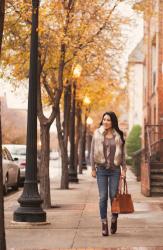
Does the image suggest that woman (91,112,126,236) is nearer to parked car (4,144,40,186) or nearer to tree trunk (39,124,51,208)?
tree trunk (39,124,51,208)

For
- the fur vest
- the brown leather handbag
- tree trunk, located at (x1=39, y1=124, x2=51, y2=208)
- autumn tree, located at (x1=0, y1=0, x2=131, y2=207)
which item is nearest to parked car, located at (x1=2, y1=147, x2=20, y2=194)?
autumn tree, located at (x1=0, y1=0, x2=131, y2=207)

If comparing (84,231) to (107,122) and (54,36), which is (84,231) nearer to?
(107,122)

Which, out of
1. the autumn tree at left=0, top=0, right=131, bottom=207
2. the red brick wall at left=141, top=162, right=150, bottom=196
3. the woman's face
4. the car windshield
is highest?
the autumn tree at left=0, top=0, right=131, bottom=207

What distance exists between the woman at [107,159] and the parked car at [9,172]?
37.0ft

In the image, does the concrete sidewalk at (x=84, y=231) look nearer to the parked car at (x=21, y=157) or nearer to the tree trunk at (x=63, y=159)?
the tree trunk at (x=63, y=159)

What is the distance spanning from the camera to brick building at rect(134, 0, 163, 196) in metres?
20.6

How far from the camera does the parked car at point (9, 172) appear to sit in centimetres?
2245

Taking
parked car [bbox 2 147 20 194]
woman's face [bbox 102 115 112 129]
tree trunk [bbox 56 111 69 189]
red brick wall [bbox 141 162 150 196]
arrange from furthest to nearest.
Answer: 1. tree trunk [bbox 56 111 69 189]
2. parked car [bbox 2 147 20 194]
3. red brick wall [bbox 141 162 150 196]
4. woman's face [bbox 102 115 112 129]

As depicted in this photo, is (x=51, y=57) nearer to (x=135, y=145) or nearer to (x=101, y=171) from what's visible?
(x=101, y=171)

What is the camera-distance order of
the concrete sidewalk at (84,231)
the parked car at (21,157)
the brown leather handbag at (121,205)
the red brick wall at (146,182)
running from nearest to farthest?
1. the concrete sidewalk at (84,231)
2. the brown leather handbag at (121,205)
3. the red brick wall at (146,182)
4. the parked car at (21,157)

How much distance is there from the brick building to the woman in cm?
813

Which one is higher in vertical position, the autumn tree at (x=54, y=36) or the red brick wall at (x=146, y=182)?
the autumn tree at (x=54, y=36)

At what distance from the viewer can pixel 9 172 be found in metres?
23.3

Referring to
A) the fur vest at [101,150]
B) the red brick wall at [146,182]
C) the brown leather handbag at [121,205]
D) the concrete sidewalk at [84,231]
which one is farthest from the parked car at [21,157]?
the brown leather handbag at [121,205]
